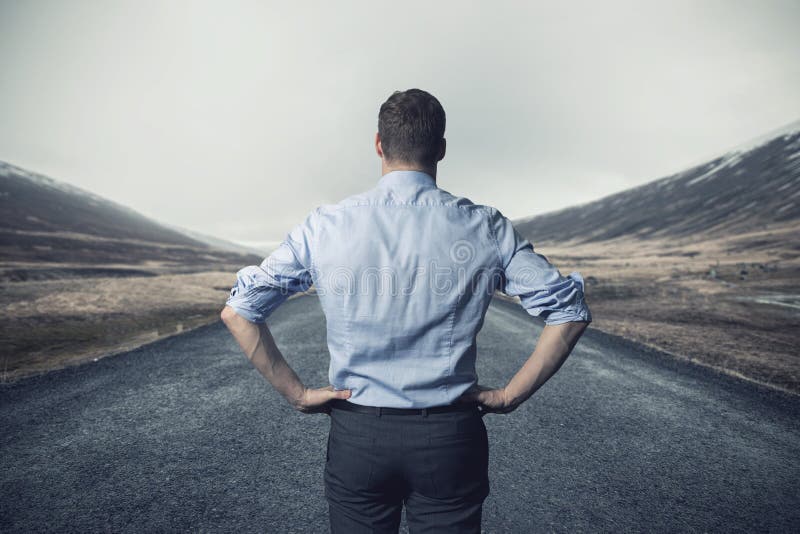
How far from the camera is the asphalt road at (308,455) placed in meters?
3.28

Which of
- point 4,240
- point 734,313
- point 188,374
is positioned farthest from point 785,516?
point 4,240

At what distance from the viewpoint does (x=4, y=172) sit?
478 ft

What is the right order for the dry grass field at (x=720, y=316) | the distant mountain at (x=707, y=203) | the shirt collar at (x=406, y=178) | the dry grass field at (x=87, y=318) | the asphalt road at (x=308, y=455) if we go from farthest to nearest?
the distant mountain at (x=707, y=203), the dry grass field at (x=87, y=318), the dry grass field at (x=720, y=316), the asphalt road at (x=308, y=455), the shirt collar at (x=406, y=178)

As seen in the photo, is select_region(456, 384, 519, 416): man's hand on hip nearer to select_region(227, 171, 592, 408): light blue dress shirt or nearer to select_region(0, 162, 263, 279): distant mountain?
select_region(227, 171, 592, 408): light blue dress shirt

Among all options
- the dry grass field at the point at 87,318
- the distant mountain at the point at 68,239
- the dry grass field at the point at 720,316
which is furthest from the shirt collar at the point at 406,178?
the distant mountain at the point at 68,239

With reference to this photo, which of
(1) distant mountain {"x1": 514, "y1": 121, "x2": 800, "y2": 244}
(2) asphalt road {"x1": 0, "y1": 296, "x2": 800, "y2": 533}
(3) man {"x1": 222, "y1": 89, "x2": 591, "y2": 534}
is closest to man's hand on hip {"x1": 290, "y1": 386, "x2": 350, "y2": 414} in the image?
(3) man {"x1": 222, "y1": 89, "x2": 591, "y2": 534}

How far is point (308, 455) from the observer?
4.27 metres

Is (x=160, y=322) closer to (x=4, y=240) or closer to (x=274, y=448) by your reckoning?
(x=274, y=448)

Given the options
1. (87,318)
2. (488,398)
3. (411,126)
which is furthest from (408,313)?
(87,318)

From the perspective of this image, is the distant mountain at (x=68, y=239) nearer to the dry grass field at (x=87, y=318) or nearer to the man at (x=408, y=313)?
the dry grass field at (x=87, y=318)

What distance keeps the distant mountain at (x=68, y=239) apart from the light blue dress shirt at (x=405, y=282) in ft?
131

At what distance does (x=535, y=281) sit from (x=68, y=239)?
319 ft

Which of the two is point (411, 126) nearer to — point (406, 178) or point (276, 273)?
point (406, 178)

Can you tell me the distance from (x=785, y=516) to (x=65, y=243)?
3581 inches
